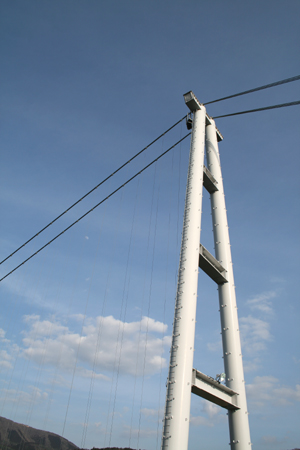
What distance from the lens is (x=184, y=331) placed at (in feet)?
32.2

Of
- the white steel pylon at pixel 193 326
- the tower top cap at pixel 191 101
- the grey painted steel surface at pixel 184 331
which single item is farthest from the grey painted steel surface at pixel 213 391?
the tower top cap at pixel 191 101

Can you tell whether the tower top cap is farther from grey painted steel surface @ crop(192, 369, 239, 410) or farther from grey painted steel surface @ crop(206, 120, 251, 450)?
grey painted steel surface @ crop(192, 369, 239, 410)

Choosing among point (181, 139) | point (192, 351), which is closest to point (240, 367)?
point (192, 351)

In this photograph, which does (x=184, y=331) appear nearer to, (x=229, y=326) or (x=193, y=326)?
(x=193, y=326)

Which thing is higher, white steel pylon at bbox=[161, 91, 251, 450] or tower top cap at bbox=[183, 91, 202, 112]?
tower top cap at bbox=[183, 91, 202, 112]

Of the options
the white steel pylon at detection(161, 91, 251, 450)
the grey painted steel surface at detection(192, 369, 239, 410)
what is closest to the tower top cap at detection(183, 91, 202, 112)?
the white steel pylon at detection(161, 91, 251, 450)

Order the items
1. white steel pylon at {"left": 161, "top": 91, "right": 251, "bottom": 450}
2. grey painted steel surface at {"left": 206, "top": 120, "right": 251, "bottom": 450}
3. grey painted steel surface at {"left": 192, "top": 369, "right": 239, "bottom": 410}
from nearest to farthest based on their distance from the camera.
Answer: white steel pylon at {"left": 161, "top": 91, "right": 251, "bottom": 450} < grey painted steel surface at {"left": 192, "top": 369, "right": 239, "bottom": 410} < grey painted steel surface at {"left": 206, "top": 120, "right": 251, "bottom": 450}

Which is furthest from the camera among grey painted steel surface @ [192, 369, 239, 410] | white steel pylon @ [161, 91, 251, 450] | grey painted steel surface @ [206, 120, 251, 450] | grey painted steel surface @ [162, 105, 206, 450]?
grey painted steel surface @ [206, 120, 251, 450]

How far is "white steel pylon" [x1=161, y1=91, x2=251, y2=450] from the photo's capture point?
28.8 feet

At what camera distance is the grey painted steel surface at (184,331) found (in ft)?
27.6

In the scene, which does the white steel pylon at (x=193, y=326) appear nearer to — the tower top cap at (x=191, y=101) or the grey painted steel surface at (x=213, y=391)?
the grey painted steel surface at (x=213, y=391)

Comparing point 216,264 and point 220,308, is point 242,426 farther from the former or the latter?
point 216,264

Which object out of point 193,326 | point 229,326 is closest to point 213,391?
Result: point 193,326

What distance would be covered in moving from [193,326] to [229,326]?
3.43 m
